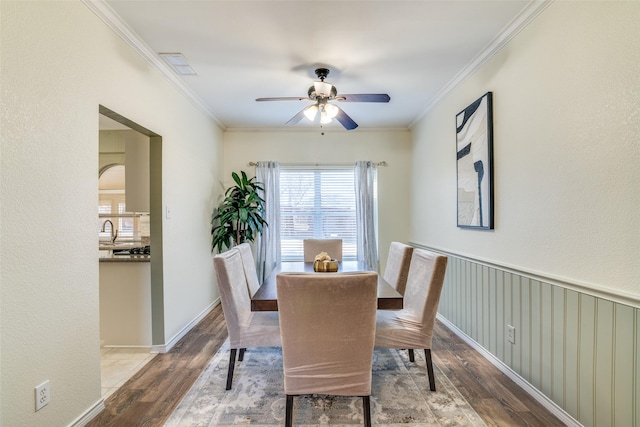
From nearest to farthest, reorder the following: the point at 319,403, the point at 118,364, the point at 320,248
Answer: the point at 319,403 → the point at 118,364 → the point at 320,248

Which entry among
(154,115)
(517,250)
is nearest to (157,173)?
(154,115)

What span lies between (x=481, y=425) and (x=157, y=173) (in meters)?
3.08

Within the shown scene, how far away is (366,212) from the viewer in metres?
4.62

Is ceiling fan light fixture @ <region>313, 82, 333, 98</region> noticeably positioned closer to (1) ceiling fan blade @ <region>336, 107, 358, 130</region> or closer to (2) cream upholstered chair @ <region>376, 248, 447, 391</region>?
(1) ceiling fan blade @ <region>336, 107, 358, 130</region>

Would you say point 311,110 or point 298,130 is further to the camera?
point 298,130

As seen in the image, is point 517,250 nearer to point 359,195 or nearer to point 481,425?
point 481,425

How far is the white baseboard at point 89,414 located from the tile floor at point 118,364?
5.8 inches

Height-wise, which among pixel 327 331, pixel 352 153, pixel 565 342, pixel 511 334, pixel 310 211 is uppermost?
pixel 352 153

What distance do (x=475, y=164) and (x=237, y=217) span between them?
280cm

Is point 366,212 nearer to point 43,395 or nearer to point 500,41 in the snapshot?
point 500,41

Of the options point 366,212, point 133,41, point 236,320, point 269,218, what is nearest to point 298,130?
point 269,218

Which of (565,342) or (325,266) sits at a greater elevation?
(325,266)

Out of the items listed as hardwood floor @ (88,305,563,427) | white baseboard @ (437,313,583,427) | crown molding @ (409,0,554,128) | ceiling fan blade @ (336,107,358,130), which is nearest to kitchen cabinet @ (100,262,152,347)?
hardwood floor @ (88,305,563,427)

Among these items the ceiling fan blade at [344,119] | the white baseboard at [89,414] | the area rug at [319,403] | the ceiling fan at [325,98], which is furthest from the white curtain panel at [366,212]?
the white baseboard at [89,414]
